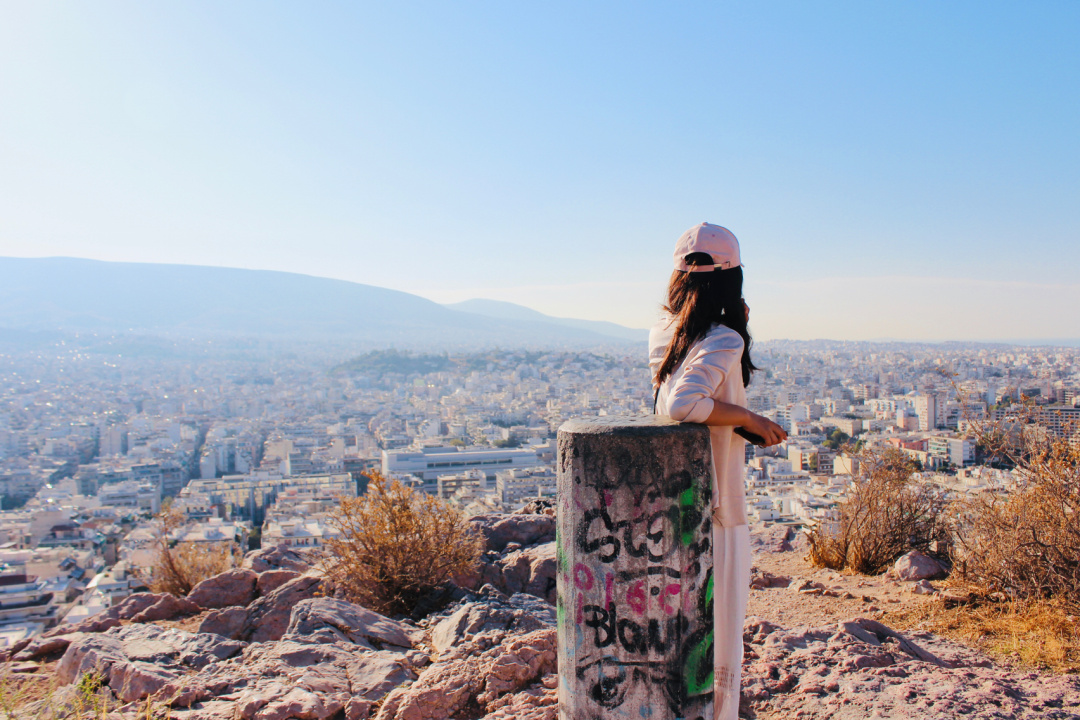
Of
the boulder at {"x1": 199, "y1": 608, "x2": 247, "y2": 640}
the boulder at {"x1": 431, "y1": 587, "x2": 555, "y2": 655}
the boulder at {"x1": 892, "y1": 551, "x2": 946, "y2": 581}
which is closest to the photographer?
the boulder at {"x1": 431, "y1": 587, "x2": 555, "y2": 655}

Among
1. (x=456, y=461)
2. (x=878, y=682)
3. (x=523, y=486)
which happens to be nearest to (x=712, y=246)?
(x=878, y=682)

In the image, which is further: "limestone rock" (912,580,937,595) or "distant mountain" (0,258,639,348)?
"distant mountain" (0,258,639,348)

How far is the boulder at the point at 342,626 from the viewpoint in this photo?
3109 mm

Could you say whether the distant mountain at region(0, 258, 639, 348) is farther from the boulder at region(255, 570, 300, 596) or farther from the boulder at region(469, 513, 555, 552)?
the boulder at region(255, 570, 300, 596)

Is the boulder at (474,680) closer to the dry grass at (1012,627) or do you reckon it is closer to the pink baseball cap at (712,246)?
the pink baseball cap at (712,246)

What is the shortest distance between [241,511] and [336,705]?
21.7m

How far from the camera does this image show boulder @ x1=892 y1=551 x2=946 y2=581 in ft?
14.2

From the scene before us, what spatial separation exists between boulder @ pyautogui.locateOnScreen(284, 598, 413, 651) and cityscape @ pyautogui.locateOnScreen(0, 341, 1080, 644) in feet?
2.93

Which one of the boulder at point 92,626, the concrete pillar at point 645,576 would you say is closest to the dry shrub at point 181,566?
the boulder at point 92,626

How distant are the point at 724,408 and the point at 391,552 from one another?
10.0ft

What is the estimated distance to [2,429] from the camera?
36344 millimetres

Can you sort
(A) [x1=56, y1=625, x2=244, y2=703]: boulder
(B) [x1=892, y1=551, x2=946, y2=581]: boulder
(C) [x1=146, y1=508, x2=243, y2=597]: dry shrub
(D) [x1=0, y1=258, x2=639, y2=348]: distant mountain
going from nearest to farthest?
(A) [x1=56, y1=625, x2=244, y2=703]: boulder, (B) [x1=892, y1=551, x2=946, y2=581]: boulder, (C) [x1=146, y1=508, x2=243, y2=597]: dry shrub, (D) [x1=0, y1=258, x2=639, y2=348]: distant mountain

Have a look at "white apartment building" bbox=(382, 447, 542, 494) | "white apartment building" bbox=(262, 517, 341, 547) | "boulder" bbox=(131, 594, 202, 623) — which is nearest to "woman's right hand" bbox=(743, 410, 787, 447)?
"boulder" bbox=(131, 594, 202, 623)

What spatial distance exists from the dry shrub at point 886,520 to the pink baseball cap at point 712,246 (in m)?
4.13
